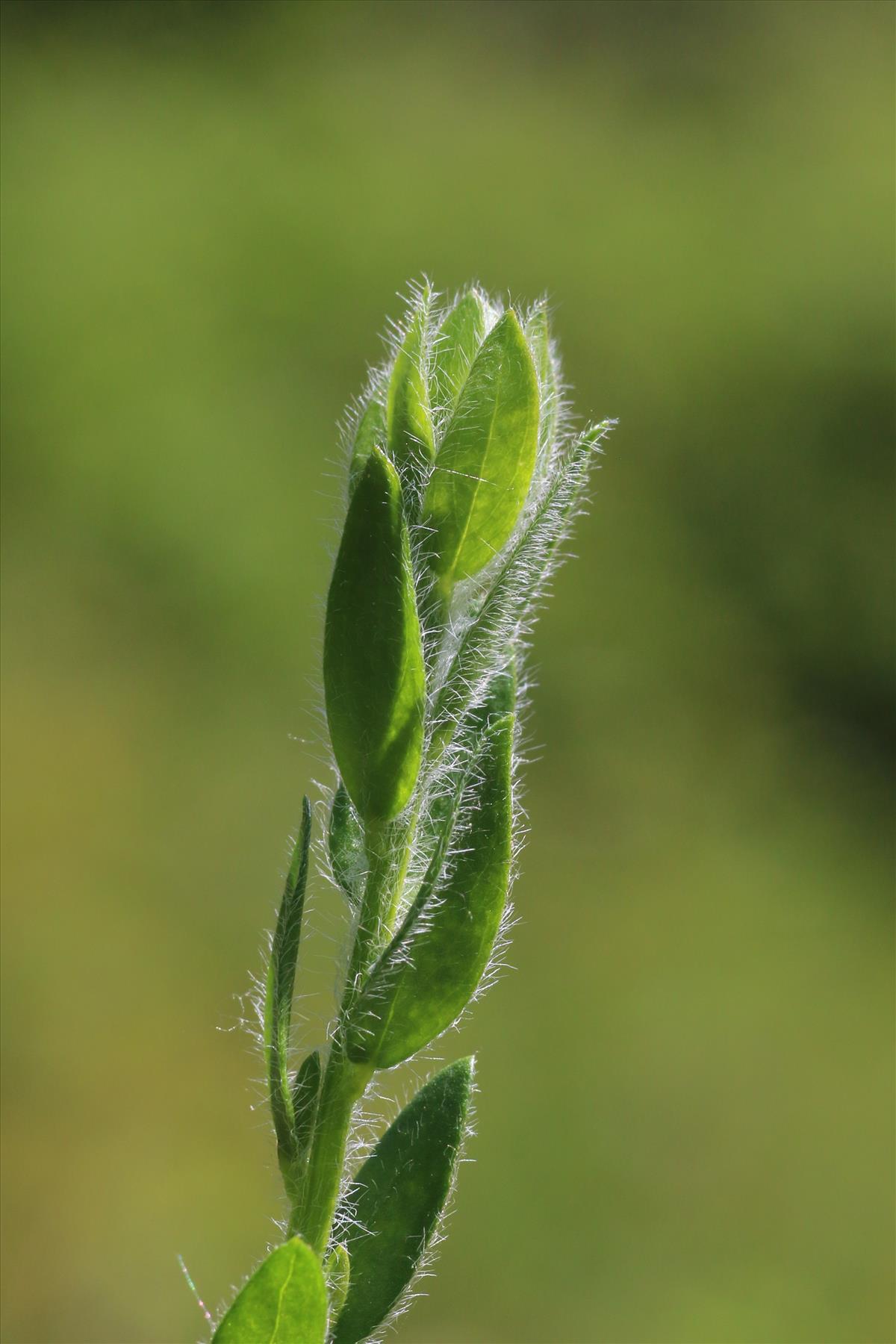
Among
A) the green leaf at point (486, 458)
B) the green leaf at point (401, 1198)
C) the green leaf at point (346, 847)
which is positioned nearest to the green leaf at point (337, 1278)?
the green leaf at point (401, 1198)

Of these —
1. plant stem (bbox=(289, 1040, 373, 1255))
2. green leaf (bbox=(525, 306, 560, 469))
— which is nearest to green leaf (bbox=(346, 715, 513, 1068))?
plant stem (bbox=(289, 1040, 373, 1255))

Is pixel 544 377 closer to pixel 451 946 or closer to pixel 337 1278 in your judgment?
pixel 451 946

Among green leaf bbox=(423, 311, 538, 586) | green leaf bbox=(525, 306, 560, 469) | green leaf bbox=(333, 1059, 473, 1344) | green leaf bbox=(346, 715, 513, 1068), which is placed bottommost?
green leaf bbox=(333, 1059, 473, 1344)

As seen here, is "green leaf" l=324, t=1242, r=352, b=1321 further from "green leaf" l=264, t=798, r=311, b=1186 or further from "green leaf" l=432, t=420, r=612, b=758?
"green leaf" l=432, t=420, r=612, b=758

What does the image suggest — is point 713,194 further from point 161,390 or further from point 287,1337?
point 287,1337

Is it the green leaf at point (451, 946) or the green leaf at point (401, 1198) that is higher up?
the green leaf at point (451, 946)

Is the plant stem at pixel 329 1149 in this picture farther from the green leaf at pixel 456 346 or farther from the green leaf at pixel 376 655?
the green leaf at pixel 456 346
